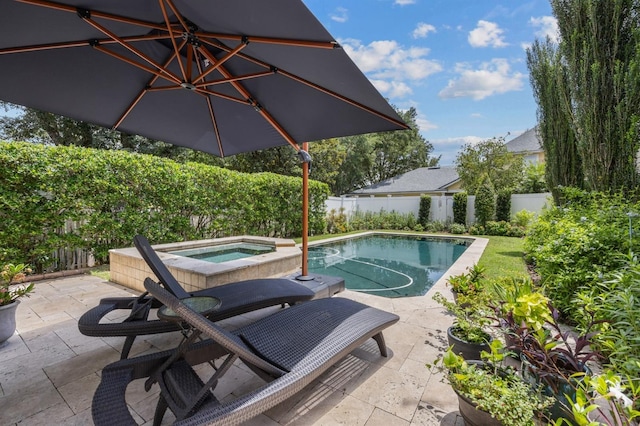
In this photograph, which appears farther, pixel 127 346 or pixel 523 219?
pixel 523 219

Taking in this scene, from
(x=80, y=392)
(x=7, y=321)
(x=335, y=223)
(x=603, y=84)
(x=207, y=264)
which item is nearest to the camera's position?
(x=80, y=392)

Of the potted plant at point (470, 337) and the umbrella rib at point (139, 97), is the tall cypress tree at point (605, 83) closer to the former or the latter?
the potted plant at point (470, 337)

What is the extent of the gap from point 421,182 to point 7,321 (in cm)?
2275

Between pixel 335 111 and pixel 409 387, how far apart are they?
2877 mm

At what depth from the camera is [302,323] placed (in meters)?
2.55

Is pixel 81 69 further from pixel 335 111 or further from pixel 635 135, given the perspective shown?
pixel 635 135

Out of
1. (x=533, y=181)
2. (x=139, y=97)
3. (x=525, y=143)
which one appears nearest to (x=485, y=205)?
(x=533, y=181)

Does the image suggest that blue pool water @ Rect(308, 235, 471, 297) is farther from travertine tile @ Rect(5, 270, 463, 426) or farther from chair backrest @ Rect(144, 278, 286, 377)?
chair backrest @ Rect(144, 278, 286, 377)

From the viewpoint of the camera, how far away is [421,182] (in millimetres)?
22438

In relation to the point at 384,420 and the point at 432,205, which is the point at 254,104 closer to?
the point at 384,420

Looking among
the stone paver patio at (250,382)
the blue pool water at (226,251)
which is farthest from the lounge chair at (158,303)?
the blue pool water at (226,251)

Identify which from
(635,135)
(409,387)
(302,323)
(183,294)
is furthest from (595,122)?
(183,294)

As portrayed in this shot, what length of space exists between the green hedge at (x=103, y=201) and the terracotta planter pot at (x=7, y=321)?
3049 millimetres

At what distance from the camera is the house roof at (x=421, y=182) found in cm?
2105
